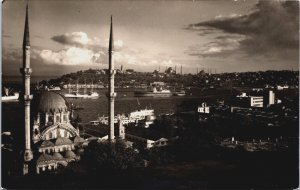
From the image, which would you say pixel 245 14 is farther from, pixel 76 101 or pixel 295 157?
pixel 76 101

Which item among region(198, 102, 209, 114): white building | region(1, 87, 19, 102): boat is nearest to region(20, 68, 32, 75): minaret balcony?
region(1, 87, 19, 102): boat

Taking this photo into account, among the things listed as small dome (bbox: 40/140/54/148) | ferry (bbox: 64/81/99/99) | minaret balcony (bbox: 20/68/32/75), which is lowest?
small dome (bbox: 40/140/54/148)

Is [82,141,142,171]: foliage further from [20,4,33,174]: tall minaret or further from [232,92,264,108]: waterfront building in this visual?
[232,92,264,108]: waterfront building

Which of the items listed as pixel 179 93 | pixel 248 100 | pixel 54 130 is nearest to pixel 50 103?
Answer: pixel 54 130

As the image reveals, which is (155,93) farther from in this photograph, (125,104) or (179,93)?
(125,104)

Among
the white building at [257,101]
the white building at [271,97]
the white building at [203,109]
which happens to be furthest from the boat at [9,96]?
the white building at [271,97]

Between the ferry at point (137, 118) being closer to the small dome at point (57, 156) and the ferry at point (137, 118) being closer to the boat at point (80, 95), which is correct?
the boat at point (80, 95)

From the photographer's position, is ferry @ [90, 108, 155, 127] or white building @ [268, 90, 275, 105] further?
ferry @ [90, 108, 155, 127]

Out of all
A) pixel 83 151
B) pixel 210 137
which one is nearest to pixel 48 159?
pixel 83 151
